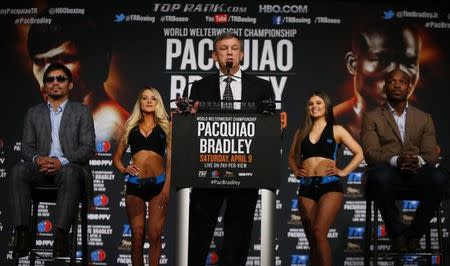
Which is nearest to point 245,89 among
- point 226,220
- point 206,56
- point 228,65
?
point 228,65

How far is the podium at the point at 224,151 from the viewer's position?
12.0 feet

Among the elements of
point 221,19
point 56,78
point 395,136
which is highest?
point 221,19

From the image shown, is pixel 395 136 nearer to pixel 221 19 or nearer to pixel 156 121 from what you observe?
pixel 156 121

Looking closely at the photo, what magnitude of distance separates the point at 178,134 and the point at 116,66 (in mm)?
A: 3417

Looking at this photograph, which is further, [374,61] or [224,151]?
[374,61]

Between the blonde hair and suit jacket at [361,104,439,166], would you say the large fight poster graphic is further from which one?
suit jacket at [361,104,439,166]

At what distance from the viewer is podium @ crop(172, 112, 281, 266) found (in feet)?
12.0

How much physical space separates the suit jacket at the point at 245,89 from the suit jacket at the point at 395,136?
4.06 ft

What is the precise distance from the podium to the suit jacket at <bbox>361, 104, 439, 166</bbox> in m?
1.58

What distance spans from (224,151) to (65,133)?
5.94ft

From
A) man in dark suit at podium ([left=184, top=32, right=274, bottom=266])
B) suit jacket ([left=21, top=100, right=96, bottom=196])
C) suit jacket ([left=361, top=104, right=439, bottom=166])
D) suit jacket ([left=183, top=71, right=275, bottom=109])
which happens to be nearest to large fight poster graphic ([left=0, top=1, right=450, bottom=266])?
suit jacket ([left=361, top=104, right=439, bottom=166])

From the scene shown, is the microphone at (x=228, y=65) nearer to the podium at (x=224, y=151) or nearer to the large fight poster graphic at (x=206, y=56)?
the podium at (x=224, y=151)

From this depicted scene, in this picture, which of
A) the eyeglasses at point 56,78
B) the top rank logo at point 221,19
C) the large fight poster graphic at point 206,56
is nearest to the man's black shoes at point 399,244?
the large fight poster graphic at point 206,56

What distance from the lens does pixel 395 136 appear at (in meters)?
5.13
